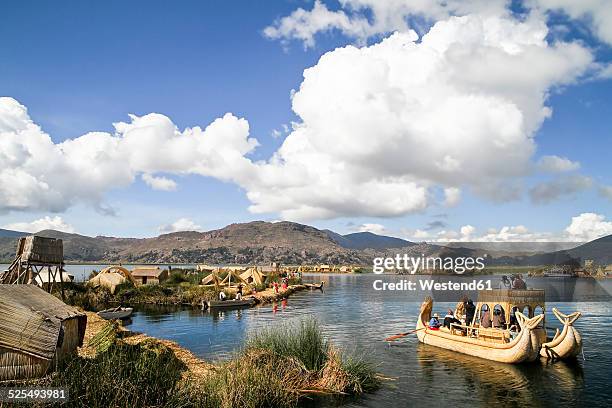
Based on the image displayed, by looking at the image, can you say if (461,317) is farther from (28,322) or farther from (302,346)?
(28,322)

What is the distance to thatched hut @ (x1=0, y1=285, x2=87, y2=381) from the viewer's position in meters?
12.3

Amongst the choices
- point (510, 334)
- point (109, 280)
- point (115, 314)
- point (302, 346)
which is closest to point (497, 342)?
point (510, 334)

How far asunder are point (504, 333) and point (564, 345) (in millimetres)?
2974

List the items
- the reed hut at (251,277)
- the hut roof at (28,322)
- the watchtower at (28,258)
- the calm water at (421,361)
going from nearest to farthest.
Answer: the hut roof at (28,322) < the calm water at (421,361) < the watchtower at (28,258) < the reed hut at (251,277)

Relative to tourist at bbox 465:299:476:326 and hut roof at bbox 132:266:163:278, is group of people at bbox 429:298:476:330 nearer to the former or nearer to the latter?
tourist at bbox 465:299:476:326

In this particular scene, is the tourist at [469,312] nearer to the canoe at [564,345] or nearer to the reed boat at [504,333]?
the reed boat at [504,333]

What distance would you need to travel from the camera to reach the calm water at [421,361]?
1853 cm

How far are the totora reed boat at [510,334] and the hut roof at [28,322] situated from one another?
2133 cm

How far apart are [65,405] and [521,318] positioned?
21.7 metres

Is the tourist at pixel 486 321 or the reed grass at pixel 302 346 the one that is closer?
the reed grass at pixel 302 346

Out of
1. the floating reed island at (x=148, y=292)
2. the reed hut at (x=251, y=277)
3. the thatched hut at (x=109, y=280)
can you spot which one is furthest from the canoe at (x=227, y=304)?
the reed hut at (x=251, y=277)

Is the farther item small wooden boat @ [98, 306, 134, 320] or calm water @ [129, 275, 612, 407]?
small wooden boat @ [98, 306, 134, 320]

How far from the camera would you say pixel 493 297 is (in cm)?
2639

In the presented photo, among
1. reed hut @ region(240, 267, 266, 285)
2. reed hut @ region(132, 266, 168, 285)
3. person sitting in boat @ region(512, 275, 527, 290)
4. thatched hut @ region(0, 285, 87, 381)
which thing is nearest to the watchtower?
thatched hut @ region(0, 285, 87, 381)
